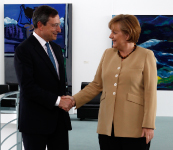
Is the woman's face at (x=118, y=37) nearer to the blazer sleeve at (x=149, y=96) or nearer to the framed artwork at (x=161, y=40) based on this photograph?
the blazer sleeve at (x=149, y=96)

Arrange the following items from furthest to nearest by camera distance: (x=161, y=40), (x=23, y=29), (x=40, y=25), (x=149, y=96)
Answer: (x=23, y=29), (x=161, y=40), (x=40, y=25), (x=149, y=96)

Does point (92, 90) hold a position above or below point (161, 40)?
below

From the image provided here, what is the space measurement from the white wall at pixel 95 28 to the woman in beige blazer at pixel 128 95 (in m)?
6.83

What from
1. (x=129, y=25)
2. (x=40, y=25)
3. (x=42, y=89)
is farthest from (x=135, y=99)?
(x=40, y=25)

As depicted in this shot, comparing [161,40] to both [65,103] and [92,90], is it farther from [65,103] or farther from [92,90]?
[65,103]

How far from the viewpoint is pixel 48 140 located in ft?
8.47

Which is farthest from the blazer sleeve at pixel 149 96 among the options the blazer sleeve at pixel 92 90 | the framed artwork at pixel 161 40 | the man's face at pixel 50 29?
the framed artwork at pixel 161 40

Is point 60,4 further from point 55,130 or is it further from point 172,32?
point 55,130

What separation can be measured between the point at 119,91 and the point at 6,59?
7.46 metres

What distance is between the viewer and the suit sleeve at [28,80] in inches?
94.3

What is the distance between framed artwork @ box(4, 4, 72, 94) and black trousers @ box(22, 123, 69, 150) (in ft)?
21.7

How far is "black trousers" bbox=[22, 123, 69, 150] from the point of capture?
2464 mm

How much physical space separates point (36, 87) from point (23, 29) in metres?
7.06

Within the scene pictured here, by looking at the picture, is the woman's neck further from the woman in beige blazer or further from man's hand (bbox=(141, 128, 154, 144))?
man's hand (bbox=(141, 128, 154, 144))
